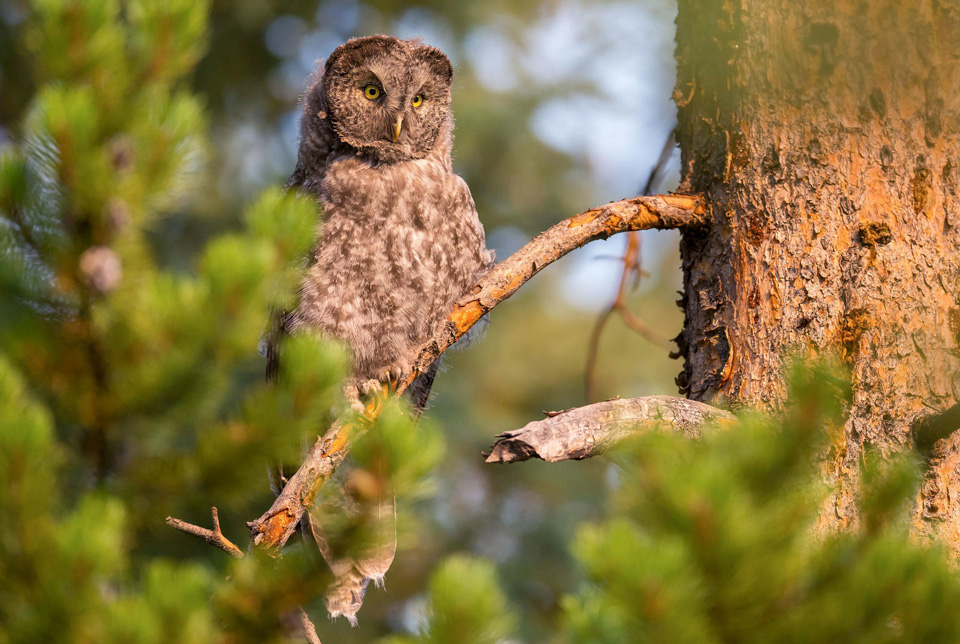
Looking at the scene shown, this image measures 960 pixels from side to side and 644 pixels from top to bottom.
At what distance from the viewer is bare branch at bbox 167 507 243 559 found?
5.57 ft

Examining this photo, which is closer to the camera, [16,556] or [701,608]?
[701,608]

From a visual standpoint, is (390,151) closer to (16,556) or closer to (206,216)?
(16,556)

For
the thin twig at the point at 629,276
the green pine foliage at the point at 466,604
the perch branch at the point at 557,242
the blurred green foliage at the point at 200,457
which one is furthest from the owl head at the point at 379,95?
the green pine foliage at the point at 466,604

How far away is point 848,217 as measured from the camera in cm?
222

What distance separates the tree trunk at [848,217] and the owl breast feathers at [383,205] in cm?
123

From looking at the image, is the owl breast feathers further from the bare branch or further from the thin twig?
the bare branch

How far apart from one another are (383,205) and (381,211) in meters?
0.03

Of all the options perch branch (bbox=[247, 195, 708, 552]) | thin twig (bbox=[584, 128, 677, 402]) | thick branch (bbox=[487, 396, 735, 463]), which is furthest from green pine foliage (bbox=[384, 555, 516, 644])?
thin twig (bbox=[584, 128, 677, 402])

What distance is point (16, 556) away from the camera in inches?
60.9

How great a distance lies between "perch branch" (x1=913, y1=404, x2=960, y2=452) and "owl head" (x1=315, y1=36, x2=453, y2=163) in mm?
2306

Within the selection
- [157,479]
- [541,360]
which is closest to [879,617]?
[157,479]

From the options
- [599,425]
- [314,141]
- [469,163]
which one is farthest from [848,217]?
[469,163]

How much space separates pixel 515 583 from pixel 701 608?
653 cm

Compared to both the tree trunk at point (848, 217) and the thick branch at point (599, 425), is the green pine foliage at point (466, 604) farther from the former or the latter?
the tree trunk at point (848, 217)
